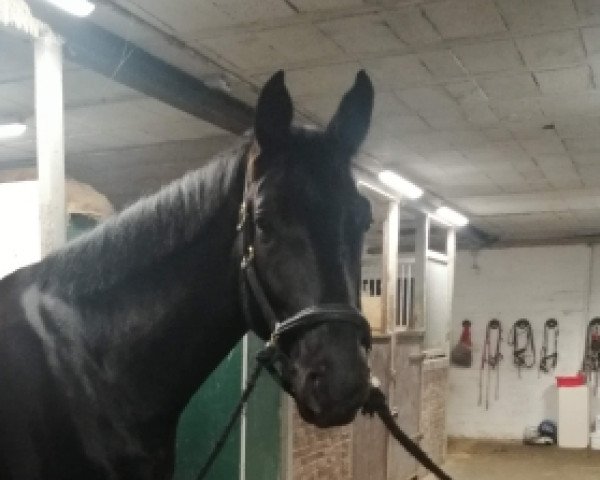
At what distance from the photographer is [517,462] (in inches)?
282

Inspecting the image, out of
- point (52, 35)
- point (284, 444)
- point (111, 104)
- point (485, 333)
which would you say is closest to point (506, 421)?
point (485, 333)

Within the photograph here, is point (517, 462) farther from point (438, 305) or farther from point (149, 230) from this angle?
point (149, 230)

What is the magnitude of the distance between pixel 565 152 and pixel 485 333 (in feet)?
16.7

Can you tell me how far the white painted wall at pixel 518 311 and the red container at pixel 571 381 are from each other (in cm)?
30

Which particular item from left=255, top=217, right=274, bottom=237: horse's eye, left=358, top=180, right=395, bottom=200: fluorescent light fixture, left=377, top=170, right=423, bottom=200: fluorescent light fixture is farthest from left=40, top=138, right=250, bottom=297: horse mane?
left=377, top=170, right=423, bottom=200: fluorescent light fixture

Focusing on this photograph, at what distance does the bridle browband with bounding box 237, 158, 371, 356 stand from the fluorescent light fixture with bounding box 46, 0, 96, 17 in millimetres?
1368

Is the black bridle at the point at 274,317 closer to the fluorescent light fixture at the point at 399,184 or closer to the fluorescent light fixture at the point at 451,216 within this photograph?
the fluorescent light fixture at the point at 399,184

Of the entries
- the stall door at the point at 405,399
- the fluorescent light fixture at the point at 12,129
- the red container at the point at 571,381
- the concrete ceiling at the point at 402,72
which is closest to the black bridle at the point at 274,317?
the concrete ceiling at the point at 402,72

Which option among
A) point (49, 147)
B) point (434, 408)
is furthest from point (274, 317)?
point (434, 408)

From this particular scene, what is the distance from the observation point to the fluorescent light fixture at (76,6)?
7.11ft

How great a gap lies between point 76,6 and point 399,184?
3351 millimetres

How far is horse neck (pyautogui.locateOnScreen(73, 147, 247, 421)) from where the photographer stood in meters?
1.19

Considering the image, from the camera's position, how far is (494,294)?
9.27 m

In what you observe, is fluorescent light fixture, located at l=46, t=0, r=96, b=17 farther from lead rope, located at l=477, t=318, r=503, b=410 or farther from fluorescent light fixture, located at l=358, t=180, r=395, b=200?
lead rope, located at l=477, t=318, r=503, b=410
